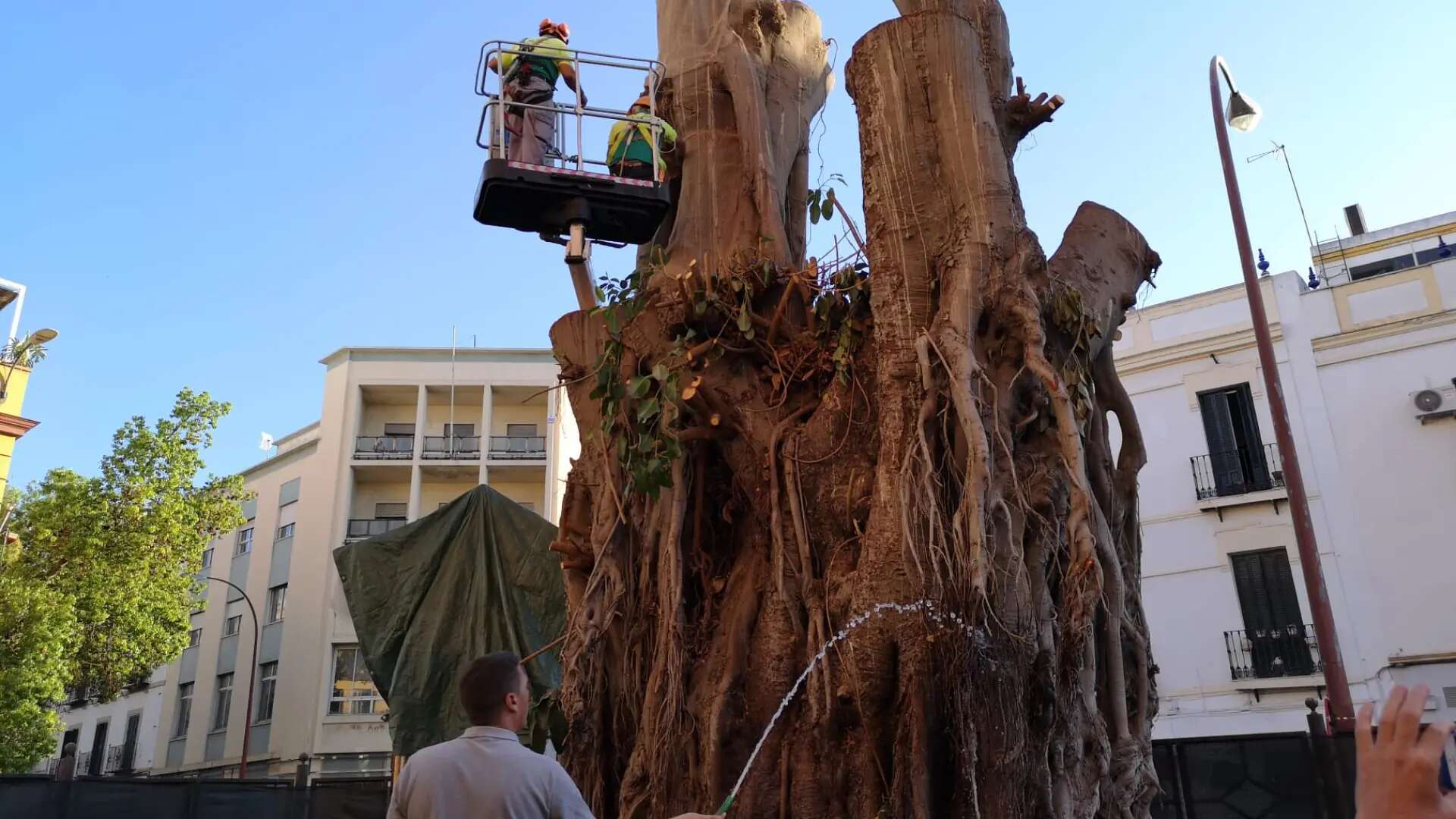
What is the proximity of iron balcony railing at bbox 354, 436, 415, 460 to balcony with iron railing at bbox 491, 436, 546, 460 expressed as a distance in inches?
91.1

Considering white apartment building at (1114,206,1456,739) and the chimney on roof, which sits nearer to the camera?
white apartment building at (1114,206,1456,739)

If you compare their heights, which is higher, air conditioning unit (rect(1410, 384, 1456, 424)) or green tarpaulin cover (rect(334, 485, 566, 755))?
air conditioning unit (rect(1410, 384, 1456, 424))

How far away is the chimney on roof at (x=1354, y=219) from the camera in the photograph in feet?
72.5

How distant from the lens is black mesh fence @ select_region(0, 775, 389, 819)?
7070 mm

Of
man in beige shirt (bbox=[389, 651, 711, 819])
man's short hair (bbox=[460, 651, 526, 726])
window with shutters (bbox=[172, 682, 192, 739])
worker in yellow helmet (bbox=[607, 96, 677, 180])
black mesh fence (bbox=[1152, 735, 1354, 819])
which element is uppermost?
worker in yellow helmet (bbox=[607, 96, 677, 180])

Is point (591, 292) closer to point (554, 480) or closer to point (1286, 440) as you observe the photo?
point (1286, 440)

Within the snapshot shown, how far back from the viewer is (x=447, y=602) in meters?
8.85

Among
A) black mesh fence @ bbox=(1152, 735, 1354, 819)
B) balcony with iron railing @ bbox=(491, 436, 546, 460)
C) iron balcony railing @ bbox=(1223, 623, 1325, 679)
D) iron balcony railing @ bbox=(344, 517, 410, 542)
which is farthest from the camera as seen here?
balcony with iron railing @ bbox=(491, 436, 546, 460)

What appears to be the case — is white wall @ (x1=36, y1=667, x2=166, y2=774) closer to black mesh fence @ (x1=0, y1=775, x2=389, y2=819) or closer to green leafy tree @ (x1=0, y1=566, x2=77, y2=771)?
green leafy tree @ (x1=0, y1=566, x2=77, y2=771)

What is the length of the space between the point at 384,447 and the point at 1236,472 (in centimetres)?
2270

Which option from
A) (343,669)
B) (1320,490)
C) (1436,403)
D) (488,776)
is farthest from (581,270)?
(343,669)

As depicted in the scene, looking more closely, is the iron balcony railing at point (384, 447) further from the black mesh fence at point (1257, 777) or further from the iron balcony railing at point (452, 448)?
the black mesh fence at point (1257, 777)

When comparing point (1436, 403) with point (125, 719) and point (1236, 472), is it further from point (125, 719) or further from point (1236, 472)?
point (125, 719)

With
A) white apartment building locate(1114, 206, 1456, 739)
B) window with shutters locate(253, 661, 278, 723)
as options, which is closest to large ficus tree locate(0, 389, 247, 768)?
window with shutters locate(253, 661, 278, 723)
